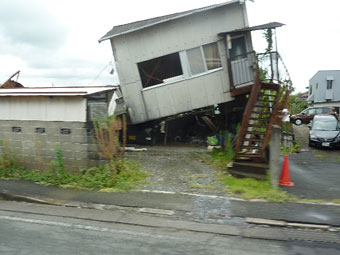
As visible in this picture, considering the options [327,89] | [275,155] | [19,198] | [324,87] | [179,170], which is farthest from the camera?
[324,87]

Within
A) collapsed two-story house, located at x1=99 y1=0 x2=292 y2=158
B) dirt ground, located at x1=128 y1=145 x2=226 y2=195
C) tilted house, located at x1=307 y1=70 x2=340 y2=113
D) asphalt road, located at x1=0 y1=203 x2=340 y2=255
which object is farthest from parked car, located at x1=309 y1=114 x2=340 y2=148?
tilted house, located at x1=307 y1=70 x2=340 y2=113

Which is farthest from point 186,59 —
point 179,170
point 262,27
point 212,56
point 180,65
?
point 179,170

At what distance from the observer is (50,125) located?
6.95 meters

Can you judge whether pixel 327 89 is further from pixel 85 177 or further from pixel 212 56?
pixel 85 177

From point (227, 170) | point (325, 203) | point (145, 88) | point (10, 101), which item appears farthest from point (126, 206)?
point (145, 88)

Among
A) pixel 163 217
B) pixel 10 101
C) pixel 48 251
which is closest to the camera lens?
pixel 48 251

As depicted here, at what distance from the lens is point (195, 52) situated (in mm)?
11109

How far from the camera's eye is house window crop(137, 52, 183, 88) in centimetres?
1138

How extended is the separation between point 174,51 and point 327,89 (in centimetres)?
3285

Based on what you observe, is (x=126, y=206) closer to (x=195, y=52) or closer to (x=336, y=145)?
(x=195, y=52)

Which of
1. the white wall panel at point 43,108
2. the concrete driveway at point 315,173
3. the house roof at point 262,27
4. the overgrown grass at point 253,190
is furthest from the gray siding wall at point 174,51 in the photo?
the overgrown grass at point 253,190

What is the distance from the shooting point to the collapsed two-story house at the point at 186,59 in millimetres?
10883

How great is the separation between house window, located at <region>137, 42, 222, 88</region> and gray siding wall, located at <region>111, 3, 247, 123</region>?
21 centimetres

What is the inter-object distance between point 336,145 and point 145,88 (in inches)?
375
